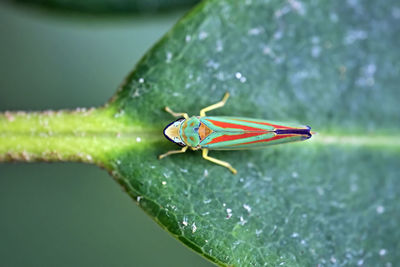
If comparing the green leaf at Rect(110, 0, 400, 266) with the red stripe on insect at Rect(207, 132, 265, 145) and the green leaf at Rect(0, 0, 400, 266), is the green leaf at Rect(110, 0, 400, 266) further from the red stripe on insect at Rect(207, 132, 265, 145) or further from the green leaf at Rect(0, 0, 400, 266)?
the red stripe on insect at Rect(207, 132, 265, 145)

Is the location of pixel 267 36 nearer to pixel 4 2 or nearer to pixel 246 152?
pixel 246 152

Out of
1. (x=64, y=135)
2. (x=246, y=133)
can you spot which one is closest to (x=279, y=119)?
(x=246, y=133)

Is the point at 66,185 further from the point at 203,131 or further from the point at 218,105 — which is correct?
the point at 218,105

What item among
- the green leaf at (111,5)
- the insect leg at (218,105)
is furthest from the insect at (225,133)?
the green leaf at (111,5)

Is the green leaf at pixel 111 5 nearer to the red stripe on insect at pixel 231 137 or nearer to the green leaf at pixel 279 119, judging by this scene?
the green leaf at pixel 279 119

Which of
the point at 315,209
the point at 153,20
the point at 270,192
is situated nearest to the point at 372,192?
the point at 315,209

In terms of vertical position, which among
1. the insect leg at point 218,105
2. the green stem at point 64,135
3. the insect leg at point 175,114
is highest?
the insect leg at point 218,105

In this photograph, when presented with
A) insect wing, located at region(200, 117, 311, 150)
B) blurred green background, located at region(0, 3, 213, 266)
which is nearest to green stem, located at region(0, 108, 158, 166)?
insect wing, located at region(200, 117, 311, 150)
